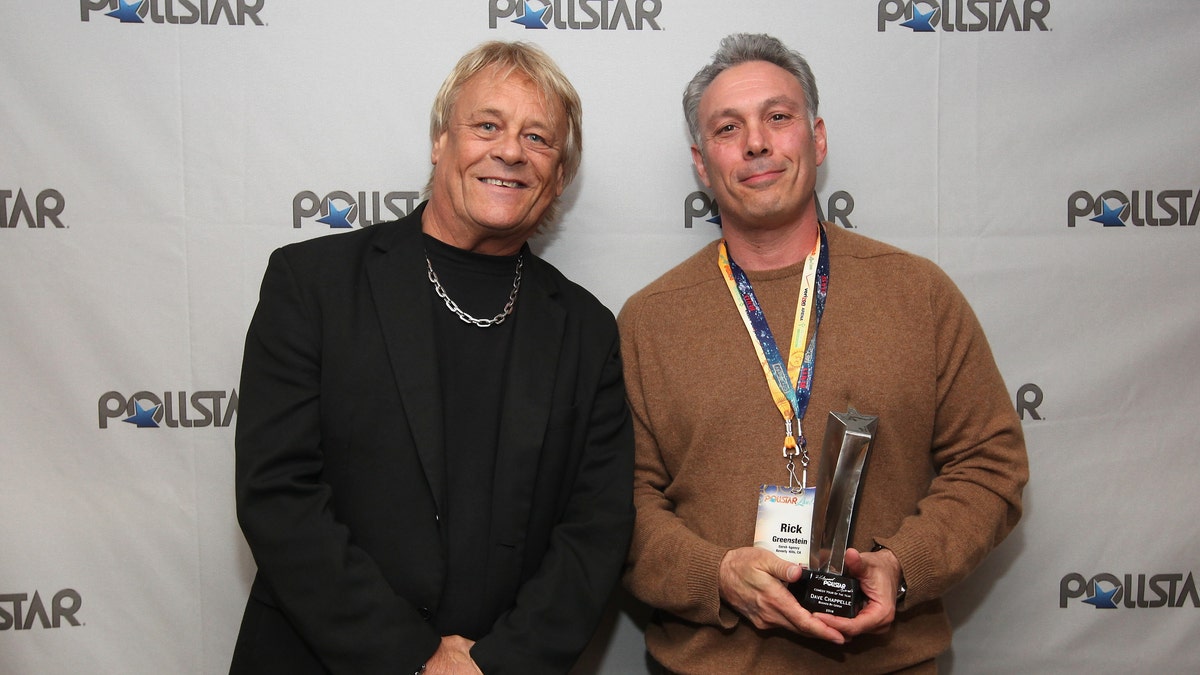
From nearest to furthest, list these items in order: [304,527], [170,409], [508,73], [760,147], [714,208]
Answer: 1. [304,527]
2. [508,73]
3. [760,147]
4. [170,409]
5. [714,208]

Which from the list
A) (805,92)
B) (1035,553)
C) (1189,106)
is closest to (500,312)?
(805,92)

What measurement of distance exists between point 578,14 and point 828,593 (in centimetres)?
157

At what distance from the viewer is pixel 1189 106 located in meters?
2.33

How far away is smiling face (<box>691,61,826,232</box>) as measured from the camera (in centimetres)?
185

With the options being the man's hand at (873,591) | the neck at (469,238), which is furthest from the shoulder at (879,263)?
the neck at (469,238)

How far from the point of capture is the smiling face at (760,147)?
185cm

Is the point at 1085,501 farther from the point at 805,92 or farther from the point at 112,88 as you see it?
the point at 112,88

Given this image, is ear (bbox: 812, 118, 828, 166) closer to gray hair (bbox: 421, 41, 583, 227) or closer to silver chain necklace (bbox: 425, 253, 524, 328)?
gray hair (bbox: 421, 41, 583, 227)

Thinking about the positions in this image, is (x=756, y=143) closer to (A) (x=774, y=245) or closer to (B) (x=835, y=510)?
(A) (x=774, y=245)

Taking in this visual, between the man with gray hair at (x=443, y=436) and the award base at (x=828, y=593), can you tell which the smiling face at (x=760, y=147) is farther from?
the award base at (x=828, y=593)

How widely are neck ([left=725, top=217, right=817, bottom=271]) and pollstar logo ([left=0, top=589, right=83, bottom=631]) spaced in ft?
6.28

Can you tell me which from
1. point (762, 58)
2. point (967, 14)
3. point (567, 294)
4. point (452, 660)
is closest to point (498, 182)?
point (567, 294)

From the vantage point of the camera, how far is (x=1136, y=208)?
92.3 inches

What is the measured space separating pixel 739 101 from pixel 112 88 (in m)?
1.57
